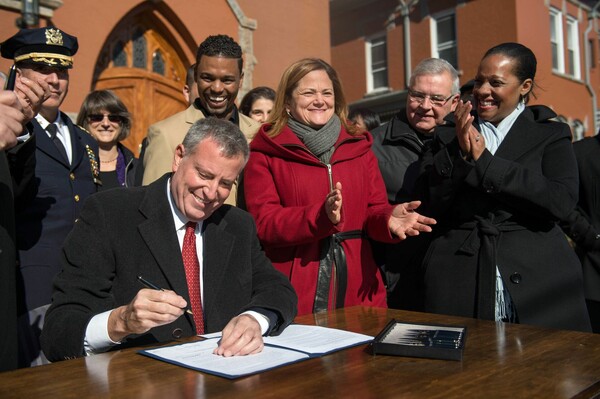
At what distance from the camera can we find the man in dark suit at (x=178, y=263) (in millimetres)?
1859

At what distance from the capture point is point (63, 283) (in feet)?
6.48

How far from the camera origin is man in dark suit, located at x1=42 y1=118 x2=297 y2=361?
186 cm

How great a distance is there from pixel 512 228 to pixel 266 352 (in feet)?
4.55

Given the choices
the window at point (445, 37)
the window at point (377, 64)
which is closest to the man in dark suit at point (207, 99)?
the window at point (445, 37)

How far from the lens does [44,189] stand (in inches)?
116

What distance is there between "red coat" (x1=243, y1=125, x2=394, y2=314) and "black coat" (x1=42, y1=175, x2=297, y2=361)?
368 mm

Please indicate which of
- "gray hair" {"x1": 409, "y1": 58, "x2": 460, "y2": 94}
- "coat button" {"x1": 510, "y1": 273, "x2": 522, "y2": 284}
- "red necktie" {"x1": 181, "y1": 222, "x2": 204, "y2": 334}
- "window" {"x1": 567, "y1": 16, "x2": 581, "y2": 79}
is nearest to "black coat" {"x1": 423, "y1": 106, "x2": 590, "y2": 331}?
"coat button" {"x1": 510, "y1": 273, "x2": 522, "y2": 284}

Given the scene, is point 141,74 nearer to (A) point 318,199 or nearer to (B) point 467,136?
(A) point 318,199

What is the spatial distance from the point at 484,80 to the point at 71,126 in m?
2.15

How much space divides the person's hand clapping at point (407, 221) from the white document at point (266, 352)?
696 mm

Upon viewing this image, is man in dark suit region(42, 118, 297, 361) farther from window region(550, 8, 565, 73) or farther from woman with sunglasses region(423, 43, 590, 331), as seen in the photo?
window region(550, 8, 565, 73)

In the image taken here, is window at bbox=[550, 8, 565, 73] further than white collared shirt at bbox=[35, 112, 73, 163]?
Yes

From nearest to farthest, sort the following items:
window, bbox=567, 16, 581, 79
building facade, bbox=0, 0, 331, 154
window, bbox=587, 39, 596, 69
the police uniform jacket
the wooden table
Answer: the wooden table, the police uniform jacket, building facade, bbox=0, 0, 331, 154, window, bbox=567, 16, 581, 79, window, bbox=587, 39, 596, 69

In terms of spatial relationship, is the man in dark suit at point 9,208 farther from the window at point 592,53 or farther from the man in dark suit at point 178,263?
the window at point 592,53
